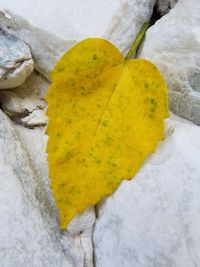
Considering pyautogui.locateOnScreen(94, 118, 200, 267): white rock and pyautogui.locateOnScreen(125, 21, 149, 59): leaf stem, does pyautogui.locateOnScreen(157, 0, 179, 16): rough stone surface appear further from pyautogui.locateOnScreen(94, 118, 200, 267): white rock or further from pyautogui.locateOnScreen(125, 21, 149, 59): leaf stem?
pyautogui.locateOnScreen(94, 118, 200, 267): white rock

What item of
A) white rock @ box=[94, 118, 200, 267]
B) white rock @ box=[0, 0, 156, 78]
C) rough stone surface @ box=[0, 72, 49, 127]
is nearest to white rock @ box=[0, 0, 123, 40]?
white rock @ box=[0, 0, 156, 78]

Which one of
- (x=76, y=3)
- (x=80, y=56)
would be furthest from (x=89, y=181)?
(x=76, y=3)

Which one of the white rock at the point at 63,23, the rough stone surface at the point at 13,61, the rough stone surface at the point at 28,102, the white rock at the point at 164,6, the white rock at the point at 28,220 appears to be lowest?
the white rock at the point at 28,220

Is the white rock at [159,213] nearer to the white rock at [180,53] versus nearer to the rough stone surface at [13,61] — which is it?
the white rock at [180,53]

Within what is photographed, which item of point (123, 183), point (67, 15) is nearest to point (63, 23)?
point (67, 15)

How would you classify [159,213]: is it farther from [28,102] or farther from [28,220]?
[28,102]

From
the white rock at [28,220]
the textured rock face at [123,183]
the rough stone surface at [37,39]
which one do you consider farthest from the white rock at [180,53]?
the white rock at [28,220]

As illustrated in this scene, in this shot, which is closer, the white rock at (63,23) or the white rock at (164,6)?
the white rock at (63,23)

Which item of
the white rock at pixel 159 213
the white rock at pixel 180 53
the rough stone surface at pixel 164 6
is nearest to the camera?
the white rock at pixel 159 213
